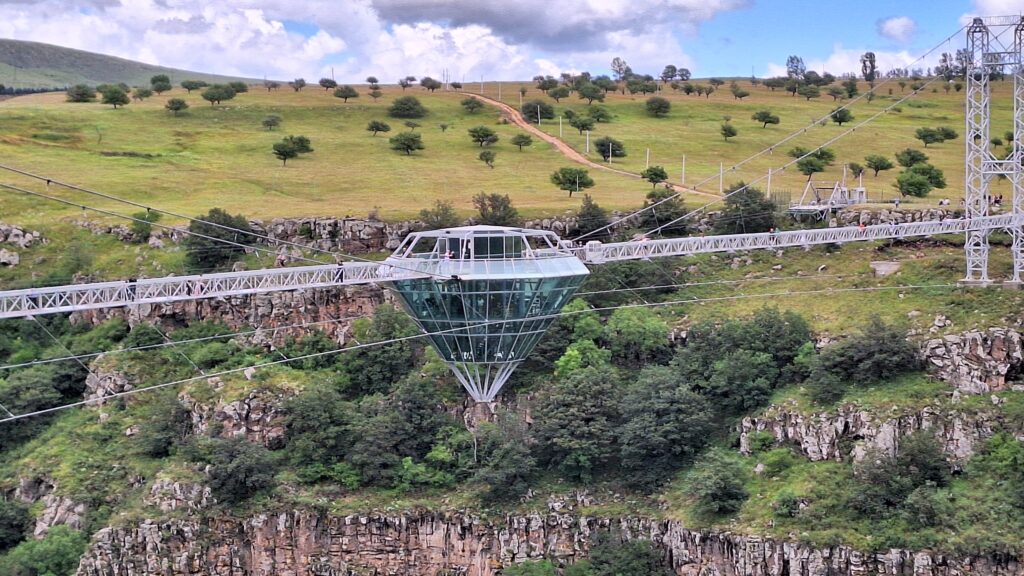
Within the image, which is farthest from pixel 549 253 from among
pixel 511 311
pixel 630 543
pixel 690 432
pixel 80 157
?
pixel 80 157

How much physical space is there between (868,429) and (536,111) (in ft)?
208

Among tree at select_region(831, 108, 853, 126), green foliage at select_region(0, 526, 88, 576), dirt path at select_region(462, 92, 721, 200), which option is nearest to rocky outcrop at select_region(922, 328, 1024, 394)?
dirt path at select_region(462, 92, 721, 200)

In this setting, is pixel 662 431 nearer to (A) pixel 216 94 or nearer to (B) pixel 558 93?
(B) pixel 558 93

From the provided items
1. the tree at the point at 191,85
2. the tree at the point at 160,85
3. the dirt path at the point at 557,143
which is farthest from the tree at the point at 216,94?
the dirt path at the point at 557,143

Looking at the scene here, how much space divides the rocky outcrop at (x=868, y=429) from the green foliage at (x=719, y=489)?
282 cm

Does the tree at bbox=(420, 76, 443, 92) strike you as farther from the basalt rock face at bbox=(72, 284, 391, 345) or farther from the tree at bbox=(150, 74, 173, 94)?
the basalt rock face at bbox=(72, 284, 391, 345)

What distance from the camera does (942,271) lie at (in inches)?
2458

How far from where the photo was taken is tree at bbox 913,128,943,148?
96.7m

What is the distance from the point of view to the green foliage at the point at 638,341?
61406mm

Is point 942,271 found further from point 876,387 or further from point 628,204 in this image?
point 628,204

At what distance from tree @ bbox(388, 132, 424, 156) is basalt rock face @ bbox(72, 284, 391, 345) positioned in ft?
101

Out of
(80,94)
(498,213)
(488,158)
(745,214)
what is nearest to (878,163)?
(745,214)

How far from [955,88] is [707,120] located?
3216 cm

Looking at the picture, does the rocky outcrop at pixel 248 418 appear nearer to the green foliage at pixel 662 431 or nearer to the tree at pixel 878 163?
the green foliage at pixel 662 431
